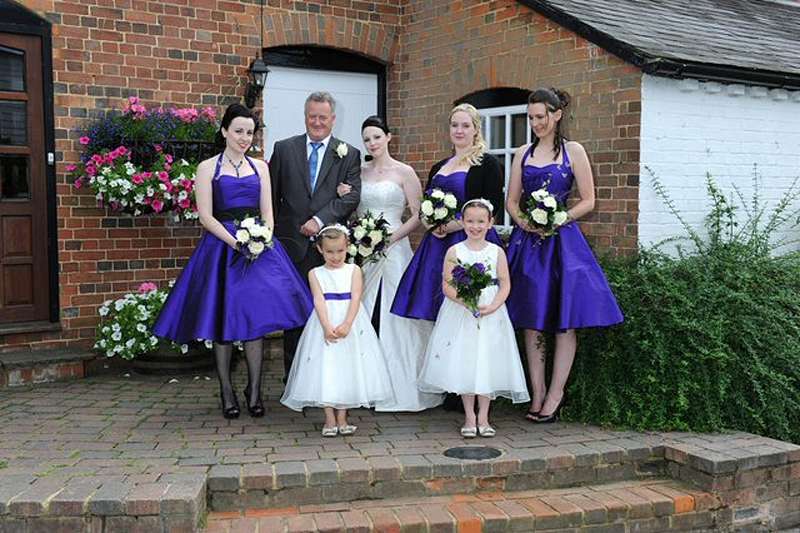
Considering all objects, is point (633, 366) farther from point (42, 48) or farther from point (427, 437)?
point (42, 48)

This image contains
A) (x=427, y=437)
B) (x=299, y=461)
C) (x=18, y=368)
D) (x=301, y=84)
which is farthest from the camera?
(x=301, y=84)

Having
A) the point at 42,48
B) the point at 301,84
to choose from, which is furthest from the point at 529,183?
the point at 42,48

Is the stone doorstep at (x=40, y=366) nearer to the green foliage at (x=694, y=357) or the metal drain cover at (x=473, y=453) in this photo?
the metal drain cover at (x=473, y=453)

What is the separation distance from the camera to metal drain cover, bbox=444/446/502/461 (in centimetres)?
452

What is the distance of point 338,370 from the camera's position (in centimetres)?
479

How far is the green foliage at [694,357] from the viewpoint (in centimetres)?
506

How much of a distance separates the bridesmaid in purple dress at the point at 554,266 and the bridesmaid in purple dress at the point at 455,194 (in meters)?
0.22

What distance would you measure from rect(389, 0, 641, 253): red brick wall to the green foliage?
2.47ft

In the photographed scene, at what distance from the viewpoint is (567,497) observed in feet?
14.5

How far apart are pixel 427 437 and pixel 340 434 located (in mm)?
522

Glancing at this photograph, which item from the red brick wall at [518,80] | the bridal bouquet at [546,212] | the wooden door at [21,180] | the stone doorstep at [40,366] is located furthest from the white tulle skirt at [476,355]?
the wooden door at [21,180]

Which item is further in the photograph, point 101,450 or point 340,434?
point 340,434

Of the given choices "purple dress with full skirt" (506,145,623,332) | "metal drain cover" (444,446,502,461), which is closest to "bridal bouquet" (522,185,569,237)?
"purple dress with full skirt" (506,145,623,332)

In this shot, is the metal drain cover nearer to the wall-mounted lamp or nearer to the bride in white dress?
the bride in white dress
